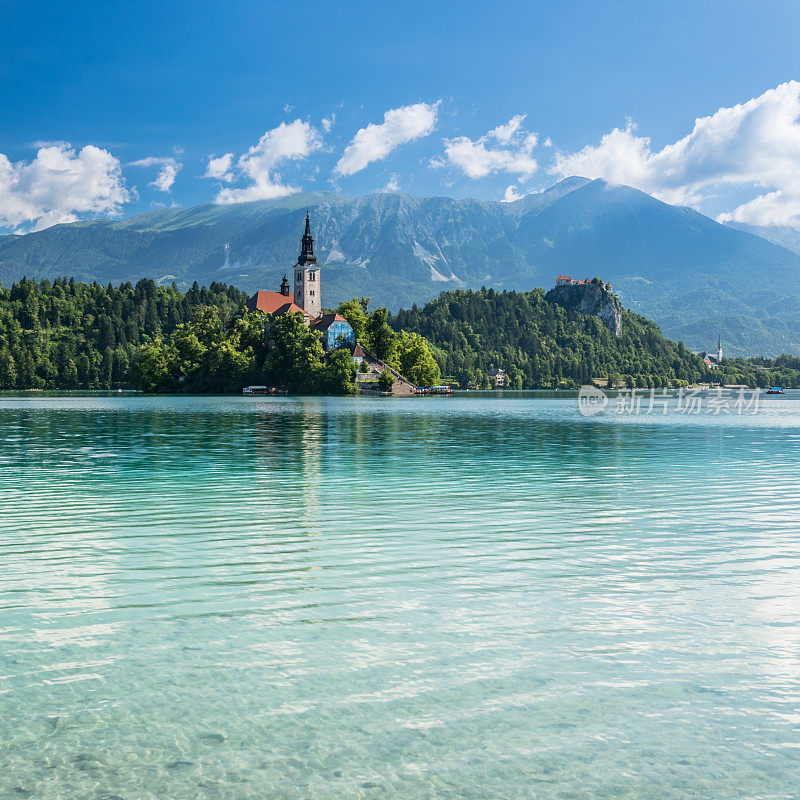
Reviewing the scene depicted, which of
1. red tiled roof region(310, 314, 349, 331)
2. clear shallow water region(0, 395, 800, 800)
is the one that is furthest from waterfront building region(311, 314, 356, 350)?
clear shallow water region(0, 395, 800, 800)

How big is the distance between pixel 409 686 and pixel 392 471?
70.9 feet

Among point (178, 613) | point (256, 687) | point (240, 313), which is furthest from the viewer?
point (240, 313)

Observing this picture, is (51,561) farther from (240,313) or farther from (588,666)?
(240,313)

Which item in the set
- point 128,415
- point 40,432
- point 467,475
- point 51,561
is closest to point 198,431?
point 40,432

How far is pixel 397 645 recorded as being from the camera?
370 inches

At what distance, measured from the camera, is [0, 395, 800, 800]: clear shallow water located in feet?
20.9

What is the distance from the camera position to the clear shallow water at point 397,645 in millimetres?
6363

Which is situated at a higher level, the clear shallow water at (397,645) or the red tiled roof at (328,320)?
the red tiled roof at (328,320)

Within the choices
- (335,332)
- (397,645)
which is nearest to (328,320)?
(335,332)

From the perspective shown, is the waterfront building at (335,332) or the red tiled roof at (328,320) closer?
the waterfront building at (335,332)

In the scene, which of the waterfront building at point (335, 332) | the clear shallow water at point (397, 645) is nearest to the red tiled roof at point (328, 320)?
the waterfront building at point (335, 332)

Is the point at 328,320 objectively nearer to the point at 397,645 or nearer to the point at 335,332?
the point at 335,332

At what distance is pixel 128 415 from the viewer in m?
71.1

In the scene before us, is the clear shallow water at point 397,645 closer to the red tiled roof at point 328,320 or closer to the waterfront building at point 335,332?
the waterfront building at point 335,332
